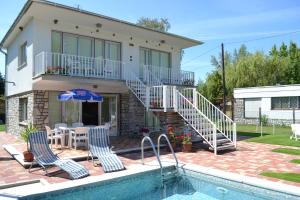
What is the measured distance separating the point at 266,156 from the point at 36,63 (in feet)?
35.9

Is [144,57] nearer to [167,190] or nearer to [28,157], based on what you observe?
[28,157]

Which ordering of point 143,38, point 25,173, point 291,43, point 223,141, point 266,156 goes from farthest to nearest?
point 291,43 < point 143,38 < point 223,141 < point 266,156 < point 25,173

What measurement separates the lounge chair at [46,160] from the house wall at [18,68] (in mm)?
6058

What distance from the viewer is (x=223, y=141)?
40.9 ft

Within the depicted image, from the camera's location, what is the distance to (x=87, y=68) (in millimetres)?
14578

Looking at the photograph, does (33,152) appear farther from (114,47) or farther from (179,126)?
(114,47)

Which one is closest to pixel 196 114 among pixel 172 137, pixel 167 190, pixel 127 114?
pixel 172 137

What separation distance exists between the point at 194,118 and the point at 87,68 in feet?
19.2

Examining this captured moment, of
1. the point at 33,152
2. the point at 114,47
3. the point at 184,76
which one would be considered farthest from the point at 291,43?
the point at 33,152

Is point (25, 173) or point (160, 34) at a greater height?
point (160, 34)

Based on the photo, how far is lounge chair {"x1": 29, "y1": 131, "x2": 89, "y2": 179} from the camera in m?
7.93

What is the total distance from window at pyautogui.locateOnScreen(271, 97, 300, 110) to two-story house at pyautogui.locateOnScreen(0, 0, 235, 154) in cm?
1220

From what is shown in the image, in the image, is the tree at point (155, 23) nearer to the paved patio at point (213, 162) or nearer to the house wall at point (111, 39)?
the house wall at point (111, 39)

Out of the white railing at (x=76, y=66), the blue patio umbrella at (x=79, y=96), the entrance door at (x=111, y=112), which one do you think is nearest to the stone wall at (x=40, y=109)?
the white railing at (x=76, y=66)
